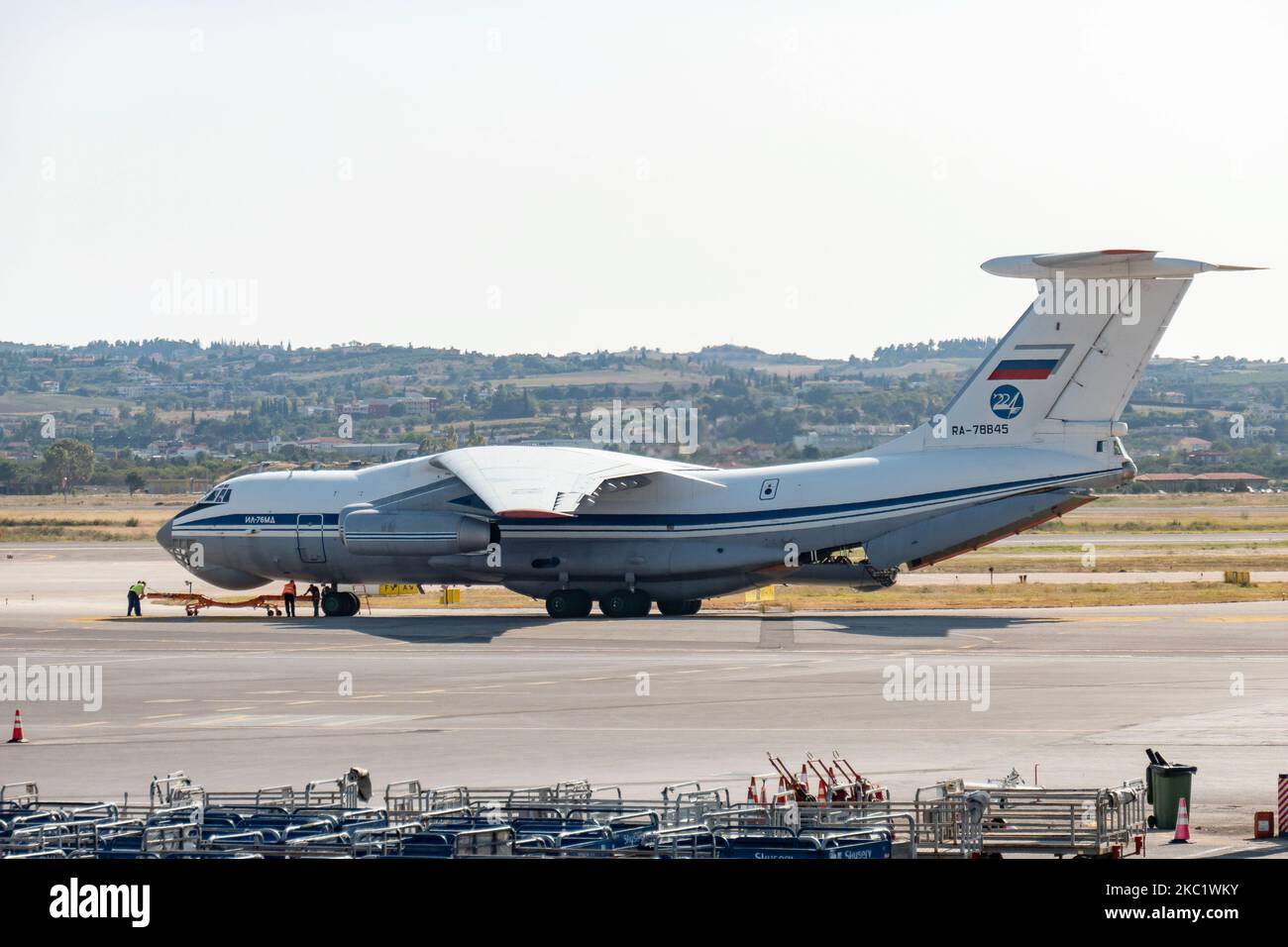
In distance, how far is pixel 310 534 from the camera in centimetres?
5341

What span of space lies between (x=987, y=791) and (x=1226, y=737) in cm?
977

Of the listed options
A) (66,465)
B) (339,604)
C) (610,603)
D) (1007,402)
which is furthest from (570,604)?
(66,465)

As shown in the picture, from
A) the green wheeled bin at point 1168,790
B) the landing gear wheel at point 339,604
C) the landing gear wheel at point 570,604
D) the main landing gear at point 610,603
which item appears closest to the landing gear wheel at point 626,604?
the main landing gear at point 610,603

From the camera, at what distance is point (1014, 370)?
4803cm

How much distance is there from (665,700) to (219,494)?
28145 millimetres

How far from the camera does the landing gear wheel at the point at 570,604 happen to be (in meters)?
52.5

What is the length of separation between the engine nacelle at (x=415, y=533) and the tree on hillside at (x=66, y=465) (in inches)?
5350

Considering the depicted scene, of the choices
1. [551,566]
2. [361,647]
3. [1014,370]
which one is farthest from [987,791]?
[551,566]

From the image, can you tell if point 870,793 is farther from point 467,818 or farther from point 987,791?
point 467,818

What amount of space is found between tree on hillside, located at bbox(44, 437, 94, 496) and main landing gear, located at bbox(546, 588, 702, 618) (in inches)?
5397

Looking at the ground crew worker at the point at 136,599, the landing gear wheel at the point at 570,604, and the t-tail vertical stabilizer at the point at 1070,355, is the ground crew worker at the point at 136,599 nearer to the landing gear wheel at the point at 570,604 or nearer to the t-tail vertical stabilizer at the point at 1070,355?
the landing gear wheel at the point at 570,604

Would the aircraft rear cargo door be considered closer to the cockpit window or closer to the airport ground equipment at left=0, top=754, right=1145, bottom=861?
the cockpit window
